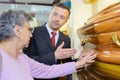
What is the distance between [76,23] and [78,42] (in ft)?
0.59

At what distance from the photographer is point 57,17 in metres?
1.99

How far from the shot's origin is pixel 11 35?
133 centimetres

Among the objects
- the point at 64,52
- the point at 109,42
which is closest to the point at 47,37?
the point at 64,52

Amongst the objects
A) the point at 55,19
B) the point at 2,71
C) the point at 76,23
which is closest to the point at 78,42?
the point at 76,23

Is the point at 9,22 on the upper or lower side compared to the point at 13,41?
upper

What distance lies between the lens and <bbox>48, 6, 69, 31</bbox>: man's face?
6.49 ft

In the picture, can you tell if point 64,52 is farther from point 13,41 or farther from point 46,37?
point 13,41

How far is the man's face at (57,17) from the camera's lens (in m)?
1.98

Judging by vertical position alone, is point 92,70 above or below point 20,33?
below

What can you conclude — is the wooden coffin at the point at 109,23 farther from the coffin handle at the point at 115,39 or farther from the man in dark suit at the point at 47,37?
the man in dark suit at the point at 47,37

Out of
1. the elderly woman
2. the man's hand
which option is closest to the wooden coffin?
the elderly woman

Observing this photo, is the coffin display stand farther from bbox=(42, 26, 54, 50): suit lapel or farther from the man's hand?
bbox=(42, 26, 54, 50): suit lapel

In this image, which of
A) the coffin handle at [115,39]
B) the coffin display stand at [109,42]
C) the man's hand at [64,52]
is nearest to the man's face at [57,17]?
the man's hand at [64,52]

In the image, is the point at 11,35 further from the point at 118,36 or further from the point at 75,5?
the point at 75,5
